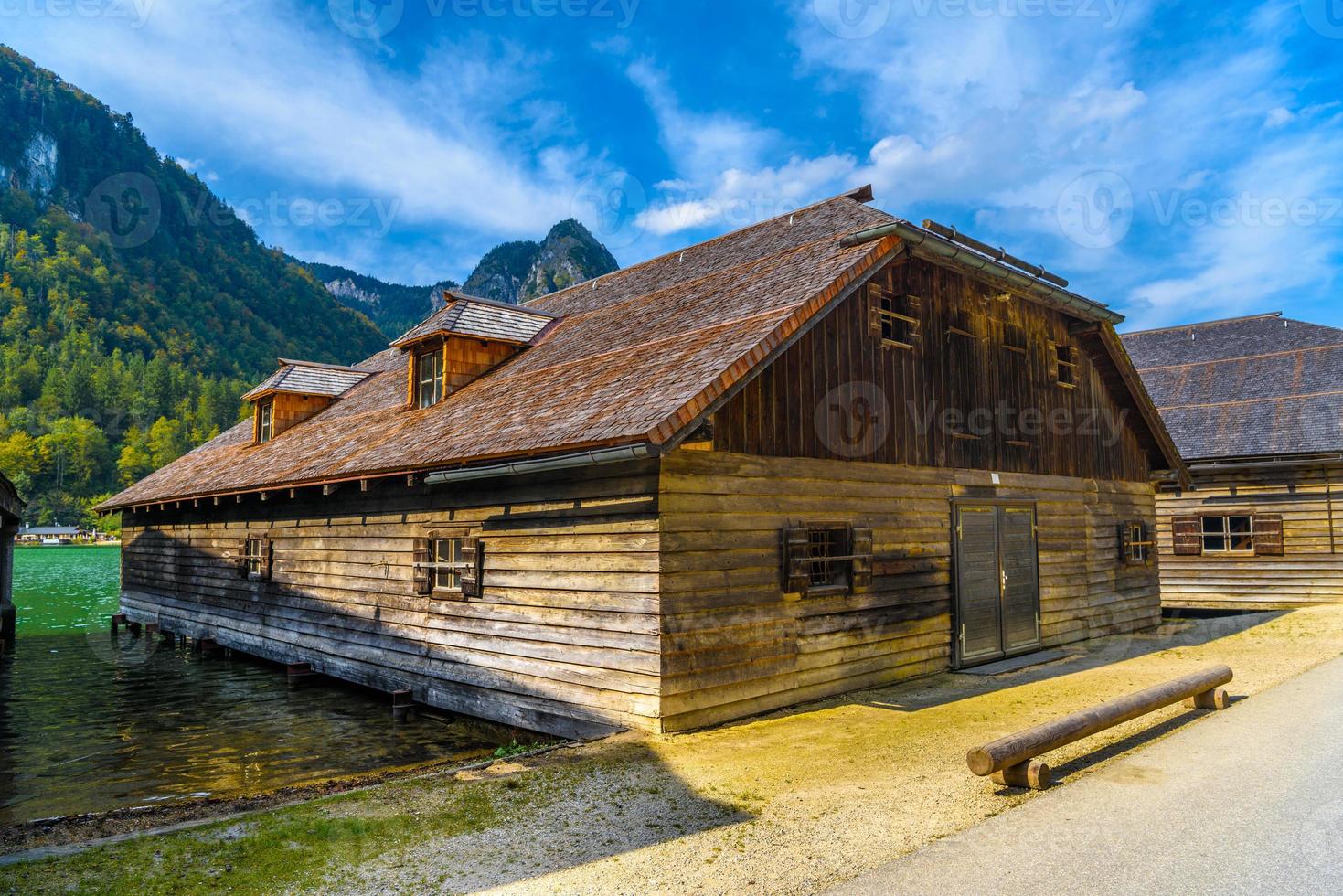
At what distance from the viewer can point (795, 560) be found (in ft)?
32.9

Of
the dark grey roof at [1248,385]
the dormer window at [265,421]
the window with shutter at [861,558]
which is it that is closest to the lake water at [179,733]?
the window with shutter at [861,558]

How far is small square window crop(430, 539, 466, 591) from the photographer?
38.7 feet

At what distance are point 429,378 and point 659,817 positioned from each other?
37.9 feet

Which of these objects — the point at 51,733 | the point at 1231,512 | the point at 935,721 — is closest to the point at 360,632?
the point at 51,733

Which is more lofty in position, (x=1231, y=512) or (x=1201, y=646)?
(x=1231, y=512)

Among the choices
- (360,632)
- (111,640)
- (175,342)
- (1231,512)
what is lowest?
(111,640)

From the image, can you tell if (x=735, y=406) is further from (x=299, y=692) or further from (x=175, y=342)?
(x=175, y=342)

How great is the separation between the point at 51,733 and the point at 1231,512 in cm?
2483

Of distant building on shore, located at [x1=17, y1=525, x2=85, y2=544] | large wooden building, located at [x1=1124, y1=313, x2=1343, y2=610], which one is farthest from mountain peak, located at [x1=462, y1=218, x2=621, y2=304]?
large wooden building, located at [x1=1124, y1=313, x2=1343, y2=610]

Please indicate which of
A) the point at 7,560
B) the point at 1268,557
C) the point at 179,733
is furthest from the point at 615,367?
the point at 7,560

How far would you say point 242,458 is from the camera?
2000 cm

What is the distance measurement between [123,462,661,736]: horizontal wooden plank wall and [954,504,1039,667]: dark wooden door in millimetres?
6023

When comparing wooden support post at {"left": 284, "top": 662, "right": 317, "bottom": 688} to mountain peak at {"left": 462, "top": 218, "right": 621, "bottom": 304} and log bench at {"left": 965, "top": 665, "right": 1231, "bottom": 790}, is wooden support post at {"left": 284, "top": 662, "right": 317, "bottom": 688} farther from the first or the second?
mountain peak at {"left": 462, "top": 218, "right": 621, "bottom": 304}

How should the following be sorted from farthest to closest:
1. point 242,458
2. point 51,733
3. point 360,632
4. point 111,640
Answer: point 111,640, point 242,458, point 360,632, point 51,733
